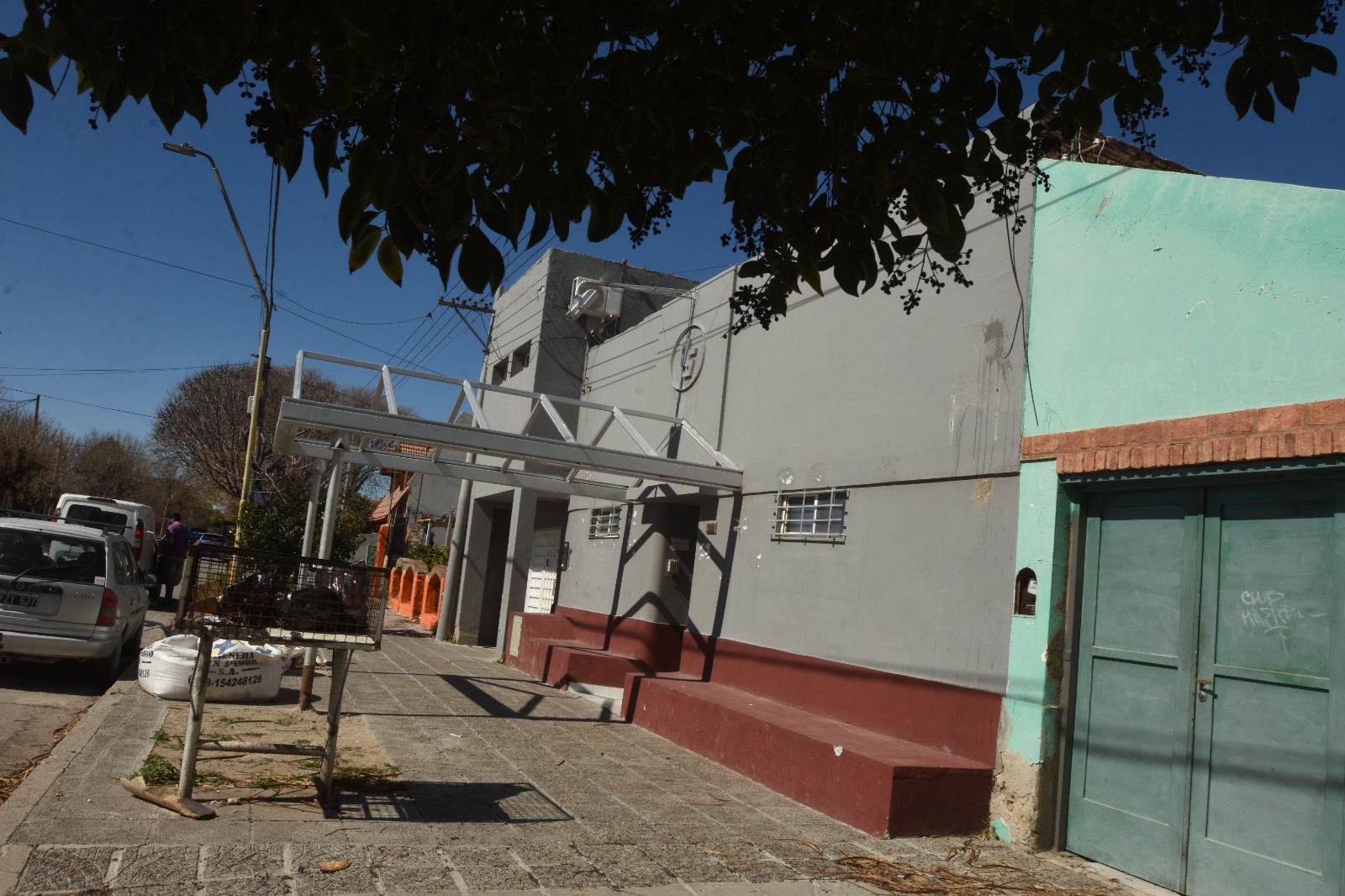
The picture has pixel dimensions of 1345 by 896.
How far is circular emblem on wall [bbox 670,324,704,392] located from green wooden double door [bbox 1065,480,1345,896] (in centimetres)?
638

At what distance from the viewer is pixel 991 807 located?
246 inches

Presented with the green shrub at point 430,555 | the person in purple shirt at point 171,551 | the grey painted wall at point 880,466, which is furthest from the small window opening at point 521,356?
the person in purple shirt at point 171,551

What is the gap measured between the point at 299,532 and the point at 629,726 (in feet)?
26.5

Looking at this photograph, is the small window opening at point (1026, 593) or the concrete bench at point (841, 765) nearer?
the concrete bench at point (841, 765)

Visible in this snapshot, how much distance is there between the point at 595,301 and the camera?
51.7ft

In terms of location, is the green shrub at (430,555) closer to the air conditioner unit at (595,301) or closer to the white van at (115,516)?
the white van at (115,516)

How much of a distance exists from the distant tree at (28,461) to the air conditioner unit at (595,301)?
20.6 m

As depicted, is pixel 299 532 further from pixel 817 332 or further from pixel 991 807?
pixel 991 807

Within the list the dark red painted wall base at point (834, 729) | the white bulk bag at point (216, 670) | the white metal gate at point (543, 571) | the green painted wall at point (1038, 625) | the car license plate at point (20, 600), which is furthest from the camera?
the white metal gate at point (543, 571)

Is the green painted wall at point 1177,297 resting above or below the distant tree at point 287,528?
above

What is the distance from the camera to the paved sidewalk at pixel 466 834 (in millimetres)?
4543

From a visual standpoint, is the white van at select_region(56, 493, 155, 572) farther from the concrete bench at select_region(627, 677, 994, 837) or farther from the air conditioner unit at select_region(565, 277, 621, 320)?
the concrete bench at select_region(627, 677, 994, 837)

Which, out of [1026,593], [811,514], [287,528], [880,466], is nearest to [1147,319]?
[1026,593]

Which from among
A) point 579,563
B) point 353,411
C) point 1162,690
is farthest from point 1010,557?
point 579,563
